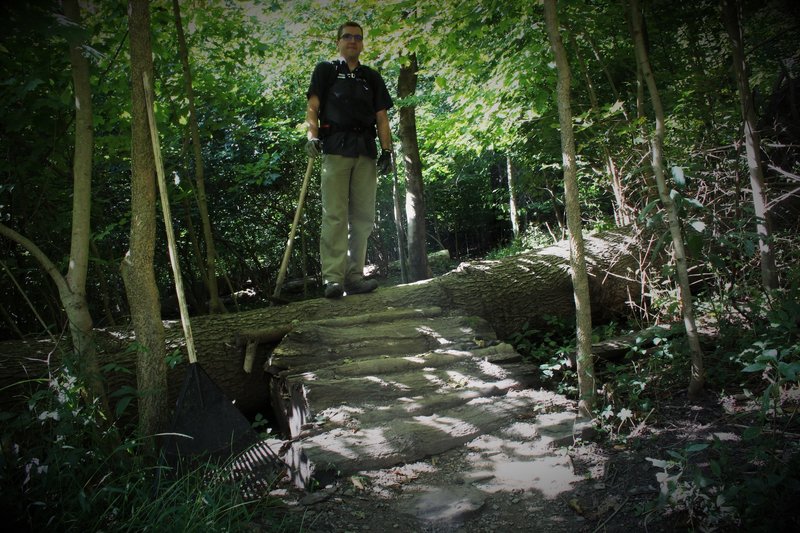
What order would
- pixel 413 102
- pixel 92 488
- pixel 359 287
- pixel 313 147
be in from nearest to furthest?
pixel 92 488 → pixel 313 147 → pixel 359 287 → pixel 413 102

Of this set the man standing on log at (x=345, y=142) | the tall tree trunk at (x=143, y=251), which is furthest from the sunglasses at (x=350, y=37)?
the tall tree trunk at (x=143, y=251)

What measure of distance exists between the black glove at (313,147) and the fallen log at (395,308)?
4.44 feet

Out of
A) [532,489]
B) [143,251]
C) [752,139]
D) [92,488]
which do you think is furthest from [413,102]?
[92,488]

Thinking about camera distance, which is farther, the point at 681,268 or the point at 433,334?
the point at 433,334

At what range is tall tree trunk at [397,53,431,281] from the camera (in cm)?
708

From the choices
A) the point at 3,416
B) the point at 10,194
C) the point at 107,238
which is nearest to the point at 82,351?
the point at 3,416

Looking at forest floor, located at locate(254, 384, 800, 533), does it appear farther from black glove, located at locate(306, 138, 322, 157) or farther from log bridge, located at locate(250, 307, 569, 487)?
black glove, located at locate(306, 138, 322, 157)

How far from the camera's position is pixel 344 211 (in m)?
4.24

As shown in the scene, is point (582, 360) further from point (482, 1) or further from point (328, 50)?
point (328, 50)

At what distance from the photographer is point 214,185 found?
6707 mm

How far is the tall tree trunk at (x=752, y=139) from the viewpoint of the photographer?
3.29 metres

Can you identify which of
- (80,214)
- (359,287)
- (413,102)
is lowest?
(359,287)

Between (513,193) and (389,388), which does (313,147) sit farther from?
(513,193)

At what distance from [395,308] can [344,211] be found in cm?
103
